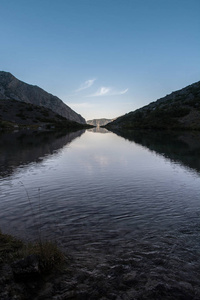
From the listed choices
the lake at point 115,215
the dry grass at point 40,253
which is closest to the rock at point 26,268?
the dry grass at point 40,253

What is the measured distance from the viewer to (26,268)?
26.2 ft

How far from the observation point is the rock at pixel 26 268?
7.95 m

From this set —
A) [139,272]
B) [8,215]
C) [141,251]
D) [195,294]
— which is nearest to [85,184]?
[8,215]

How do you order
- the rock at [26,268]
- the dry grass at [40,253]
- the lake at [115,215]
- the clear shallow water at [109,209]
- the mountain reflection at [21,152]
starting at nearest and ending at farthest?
1. the rock at [26,268]
2. the dry grass at [40,253]
3. the lake at [115,215]
4. the clear shallow water at [109,209]
5. the mountain reflection at [21,152]

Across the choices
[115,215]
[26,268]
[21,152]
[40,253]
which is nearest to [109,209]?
[115,215]

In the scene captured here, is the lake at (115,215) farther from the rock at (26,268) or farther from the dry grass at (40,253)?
the rock at (26,268)

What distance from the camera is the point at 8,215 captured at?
14188 millimetres

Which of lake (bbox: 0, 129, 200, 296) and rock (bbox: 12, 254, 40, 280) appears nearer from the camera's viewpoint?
rock (bbox: 12, 254, 40, 280)

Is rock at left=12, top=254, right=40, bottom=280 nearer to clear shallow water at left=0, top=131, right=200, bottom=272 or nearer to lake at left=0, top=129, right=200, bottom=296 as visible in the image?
lake at left=0, top=129, right=200, bottom=296

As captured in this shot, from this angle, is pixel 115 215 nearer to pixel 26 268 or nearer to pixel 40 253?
pixel 40 253

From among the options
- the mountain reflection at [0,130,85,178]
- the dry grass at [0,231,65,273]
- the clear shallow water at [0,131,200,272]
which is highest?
the mountain reflection at [0,130,85,178]

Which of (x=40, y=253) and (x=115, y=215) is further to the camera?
(x=115, y=215)

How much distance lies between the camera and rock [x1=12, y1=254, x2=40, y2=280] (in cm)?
795

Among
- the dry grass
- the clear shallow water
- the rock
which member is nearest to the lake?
the clear shallow water
